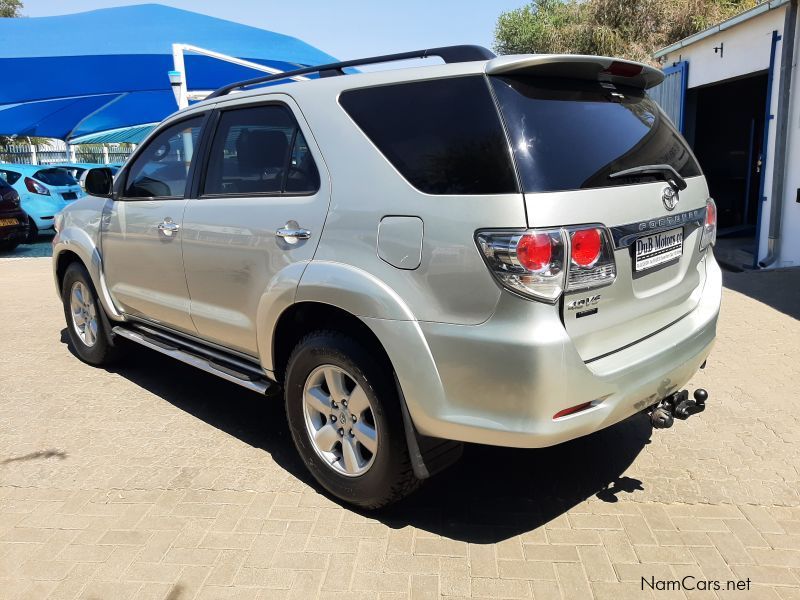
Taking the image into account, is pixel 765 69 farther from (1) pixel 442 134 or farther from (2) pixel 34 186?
(2) pixel 34 186

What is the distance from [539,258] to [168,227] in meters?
2.46

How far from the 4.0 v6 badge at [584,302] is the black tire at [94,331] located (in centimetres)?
374

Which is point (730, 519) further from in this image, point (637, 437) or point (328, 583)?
point (328, 583)

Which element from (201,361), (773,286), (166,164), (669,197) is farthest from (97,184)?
(773,286)

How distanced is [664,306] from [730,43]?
818 centimetres

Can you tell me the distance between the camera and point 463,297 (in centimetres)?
243

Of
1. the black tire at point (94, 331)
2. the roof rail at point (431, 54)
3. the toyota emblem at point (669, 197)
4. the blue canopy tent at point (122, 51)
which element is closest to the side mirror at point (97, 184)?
the black tire at point (94, 331)

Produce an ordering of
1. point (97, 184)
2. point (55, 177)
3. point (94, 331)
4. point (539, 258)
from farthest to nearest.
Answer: point (55, 177) < point (94, 331) < point (97, 184) < point (539, 258)

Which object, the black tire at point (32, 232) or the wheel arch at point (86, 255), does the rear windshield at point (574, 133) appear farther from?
the black tire at point (32, 232)

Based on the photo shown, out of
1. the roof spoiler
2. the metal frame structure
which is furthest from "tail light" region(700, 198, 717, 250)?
the metal frame structure

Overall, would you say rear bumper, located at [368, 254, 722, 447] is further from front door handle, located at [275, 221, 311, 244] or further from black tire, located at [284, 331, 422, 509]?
front door handle, located at [275, 221, 311, 244]

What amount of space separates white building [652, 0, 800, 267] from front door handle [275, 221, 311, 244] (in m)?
7.44

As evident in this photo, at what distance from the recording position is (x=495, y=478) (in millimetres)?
3398

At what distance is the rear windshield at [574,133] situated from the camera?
7.98ft
